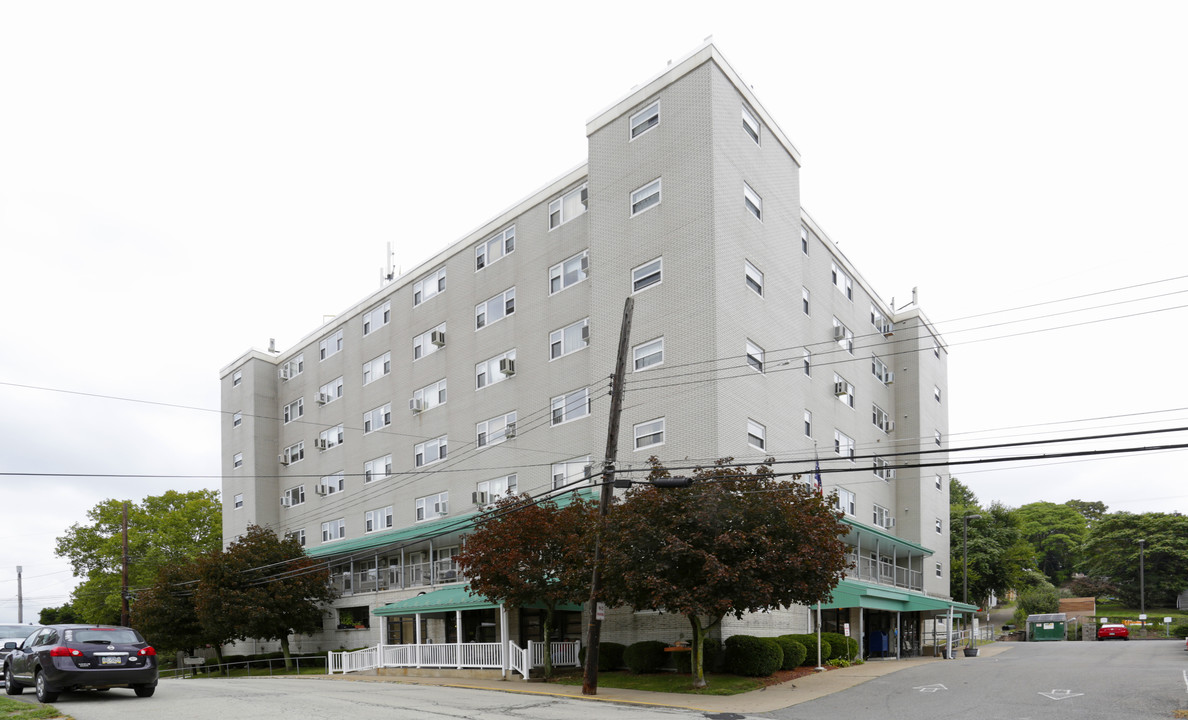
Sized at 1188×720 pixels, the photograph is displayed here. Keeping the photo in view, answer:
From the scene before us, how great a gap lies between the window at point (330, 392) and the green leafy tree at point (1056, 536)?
291 ft

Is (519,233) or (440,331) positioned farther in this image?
(440,331)

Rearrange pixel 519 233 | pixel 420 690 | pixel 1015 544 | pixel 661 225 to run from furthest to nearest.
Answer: pixel 1015 544 < pixel 519 233 < pixel 661 225 < pixel 420 690

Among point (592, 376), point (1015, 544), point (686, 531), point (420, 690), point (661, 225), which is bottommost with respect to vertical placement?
point (1015, 544)

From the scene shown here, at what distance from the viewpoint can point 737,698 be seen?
2170cm

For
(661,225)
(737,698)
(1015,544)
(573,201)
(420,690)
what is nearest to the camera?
(737,698)

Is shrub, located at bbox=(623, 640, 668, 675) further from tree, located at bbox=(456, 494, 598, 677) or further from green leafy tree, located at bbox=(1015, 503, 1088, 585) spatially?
green leafy tree, located at bbox=(1015, 503, 1088, 585)

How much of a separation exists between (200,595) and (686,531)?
28324 millimetres

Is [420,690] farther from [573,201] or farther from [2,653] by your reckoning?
[573,201]

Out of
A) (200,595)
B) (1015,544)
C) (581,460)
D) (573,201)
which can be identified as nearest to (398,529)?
(200,595)

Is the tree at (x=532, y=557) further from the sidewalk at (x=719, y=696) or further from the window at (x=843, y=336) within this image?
the window at (x=843, y=336)

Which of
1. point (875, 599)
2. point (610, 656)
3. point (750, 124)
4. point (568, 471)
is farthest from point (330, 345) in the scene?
point (875, 599)

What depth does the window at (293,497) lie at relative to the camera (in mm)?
54125

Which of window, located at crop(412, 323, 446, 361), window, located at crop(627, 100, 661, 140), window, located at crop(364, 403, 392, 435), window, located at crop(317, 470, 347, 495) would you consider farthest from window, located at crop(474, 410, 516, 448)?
window, located at crop(317, 470, 347, 495)

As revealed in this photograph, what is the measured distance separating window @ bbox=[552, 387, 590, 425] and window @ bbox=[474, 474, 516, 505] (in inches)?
139
